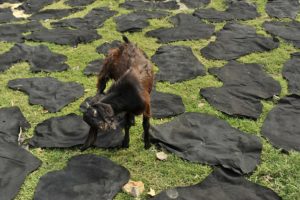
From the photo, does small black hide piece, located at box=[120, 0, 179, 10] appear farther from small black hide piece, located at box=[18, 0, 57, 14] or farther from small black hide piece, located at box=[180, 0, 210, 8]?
small black hide piece, located at box=[18, 0, 57, 14]

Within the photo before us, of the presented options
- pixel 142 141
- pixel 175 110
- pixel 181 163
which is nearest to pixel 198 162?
pixel 181 163

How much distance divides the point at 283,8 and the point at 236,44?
290 centimetres

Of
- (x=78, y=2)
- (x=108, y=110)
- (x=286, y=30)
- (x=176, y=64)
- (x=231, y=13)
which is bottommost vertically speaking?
(x=176, y=64)

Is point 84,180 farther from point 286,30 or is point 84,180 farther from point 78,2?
point 78,2

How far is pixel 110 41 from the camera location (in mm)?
8977

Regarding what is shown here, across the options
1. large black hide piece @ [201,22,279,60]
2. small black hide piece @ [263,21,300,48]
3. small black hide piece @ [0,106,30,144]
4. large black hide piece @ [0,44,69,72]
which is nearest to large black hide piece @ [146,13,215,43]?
large black hide piece @ [201,22,279,60]

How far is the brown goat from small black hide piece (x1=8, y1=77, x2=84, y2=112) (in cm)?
135

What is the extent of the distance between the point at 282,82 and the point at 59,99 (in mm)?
4059

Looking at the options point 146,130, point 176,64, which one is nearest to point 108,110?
point 146,130

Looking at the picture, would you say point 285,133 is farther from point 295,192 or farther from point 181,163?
point 181,163

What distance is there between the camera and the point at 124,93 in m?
4.69

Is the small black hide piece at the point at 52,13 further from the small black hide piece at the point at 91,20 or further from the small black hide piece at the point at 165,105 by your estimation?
the small black hide piece at the point at 165,105

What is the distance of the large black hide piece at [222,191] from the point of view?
458 cm

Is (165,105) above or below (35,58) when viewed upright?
below
